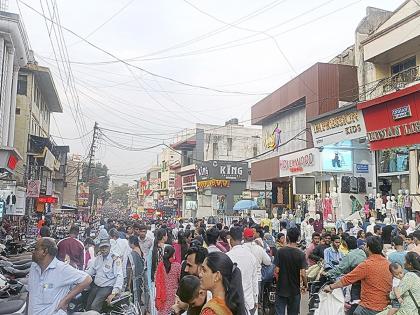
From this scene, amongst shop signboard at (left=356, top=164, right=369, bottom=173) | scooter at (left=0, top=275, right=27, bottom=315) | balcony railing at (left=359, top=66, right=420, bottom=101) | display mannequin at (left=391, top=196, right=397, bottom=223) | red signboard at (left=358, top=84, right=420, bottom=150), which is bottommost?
scooter at (left=0, top=275, right=27, bottom=315)

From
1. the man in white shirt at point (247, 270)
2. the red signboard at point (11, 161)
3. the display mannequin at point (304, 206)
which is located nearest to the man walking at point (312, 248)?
the man in white shirt at point (247, 270)

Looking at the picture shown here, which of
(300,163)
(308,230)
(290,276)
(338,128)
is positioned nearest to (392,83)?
(338,128)

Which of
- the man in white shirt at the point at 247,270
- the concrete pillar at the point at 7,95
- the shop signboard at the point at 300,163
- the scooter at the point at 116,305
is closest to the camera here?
the man in white shirt at the point at 247,270

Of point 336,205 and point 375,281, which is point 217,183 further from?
point 375,281

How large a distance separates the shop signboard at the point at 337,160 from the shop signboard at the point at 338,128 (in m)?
0.53

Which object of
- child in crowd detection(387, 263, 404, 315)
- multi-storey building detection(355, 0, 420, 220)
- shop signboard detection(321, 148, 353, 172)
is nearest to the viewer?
child in crowd detection(387, 263, 404, 315)

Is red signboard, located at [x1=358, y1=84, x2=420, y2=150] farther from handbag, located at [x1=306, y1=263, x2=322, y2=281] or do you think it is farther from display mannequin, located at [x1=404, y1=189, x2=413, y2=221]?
handbag, located at [x1=306, y1=263, x2=322, y2=281]

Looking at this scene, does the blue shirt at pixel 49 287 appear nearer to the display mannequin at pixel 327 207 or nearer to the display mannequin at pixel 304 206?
the display mannequin at pixel 327 207

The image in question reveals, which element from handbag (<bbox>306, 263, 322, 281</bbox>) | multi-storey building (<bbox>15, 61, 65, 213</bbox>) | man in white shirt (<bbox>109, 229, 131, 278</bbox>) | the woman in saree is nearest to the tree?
multi-storey building (<bbox>15, 61, 65, 213</bbox>)

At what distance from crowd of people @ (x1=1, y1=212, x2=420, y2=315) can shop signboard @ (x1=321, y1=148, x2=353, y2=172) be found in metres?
10.9

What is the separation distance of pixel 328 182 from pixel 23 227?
15.7 metres

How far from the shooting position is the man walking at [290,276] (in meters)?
6.59

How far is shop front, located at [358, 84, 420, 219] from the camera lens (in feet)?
50.3

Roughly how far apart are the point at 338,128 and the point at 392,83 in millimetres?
2847
